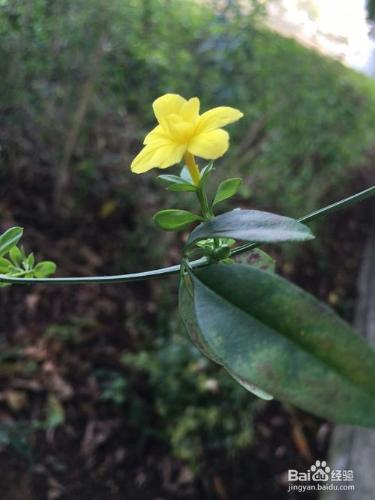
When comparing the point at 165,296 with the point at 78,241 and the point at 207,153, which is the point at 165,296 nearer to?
the point at 78,241

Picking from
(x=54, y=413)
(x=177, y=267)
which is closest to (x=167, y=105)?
(x=177, y=267)

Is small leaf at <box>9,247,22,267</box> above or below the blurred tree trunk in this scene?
below

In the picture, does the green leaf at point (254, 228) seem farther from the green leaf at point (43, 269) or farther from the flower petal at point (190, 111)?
the green leaf at point (43, 269)

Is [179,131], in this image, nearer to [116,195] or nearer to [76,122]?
[76,122]

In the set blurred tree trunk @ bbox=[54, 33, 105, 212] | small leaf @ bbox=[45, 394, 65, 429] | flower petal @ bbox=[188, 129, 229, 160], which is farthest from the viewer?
blurred tree trunk @ bbox=[54, 33, 105, 212]

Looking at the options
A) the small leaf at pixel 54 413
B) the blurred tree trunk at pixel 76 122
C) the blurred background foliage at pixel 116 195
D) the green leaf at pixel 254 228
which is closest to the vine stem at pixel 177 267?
the green leaf at pixel 254 228

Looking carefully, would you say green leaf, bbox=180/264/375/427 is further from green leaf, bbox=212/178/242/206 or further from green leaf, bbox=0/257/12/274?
green leaf, bbox=0/257/12/274

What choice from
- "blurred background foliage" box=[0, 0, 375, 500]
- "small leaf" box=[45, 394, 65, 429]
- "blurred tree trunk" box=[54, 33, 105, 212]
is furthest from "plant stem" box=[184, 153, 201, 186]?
"blurred tree trunk" box=[54, 33, 105, 212]
